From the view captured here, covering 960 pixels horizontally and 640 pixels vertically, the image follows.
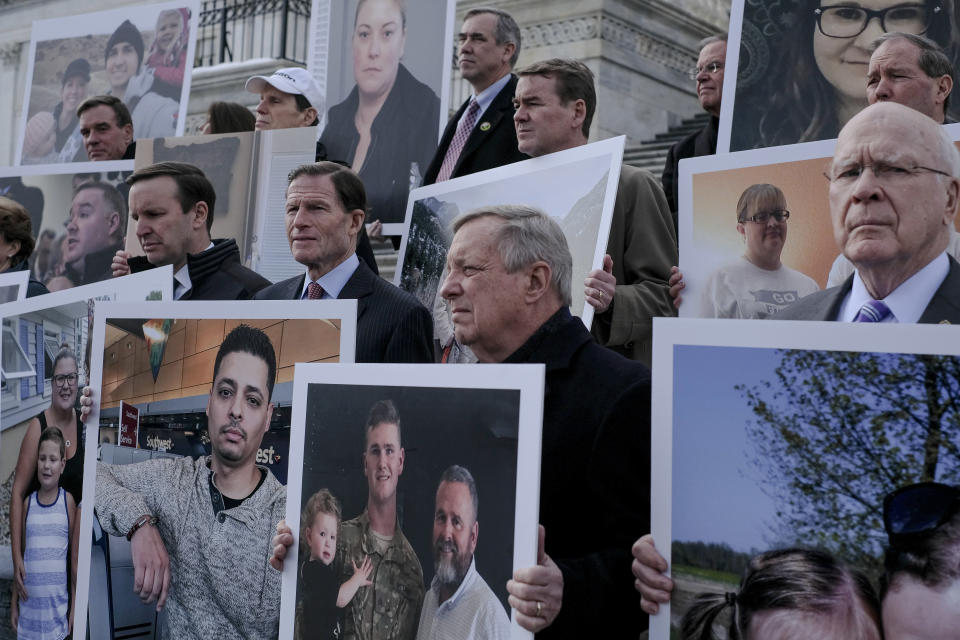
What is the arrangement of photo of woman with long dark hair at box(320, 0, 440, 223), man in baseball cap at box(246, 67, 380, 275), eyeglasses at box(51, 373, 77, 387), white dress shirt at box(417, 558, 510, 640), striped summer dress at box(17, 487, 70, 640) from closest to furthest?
white dress shirt at box(417, 558, 510, 640) → striped summer dress at box(17, 487, 70, 640) → eyeglasses at box(51, 373, 77, 387) → photo of woman with long dark hair at box(320, 0, 440, 223) → man in baseball cap at box(246, 67, 380, 275)

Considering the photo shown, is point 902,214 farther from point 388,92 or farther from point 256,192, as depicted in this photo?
point 388,92

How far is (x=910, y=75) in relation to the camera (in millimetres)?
3826

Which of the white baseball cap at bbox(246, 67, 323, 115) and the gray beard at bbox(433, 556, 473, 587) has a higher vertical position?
the white baseball cap at bbox(246, 67, 323, 115)

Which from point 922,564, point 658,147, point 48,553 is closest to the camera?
point 922,564

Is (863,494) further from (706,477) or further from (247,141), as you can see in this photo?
(247,141)

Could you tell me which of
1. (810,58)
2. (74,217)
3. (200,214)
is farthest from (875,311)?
(74,217)

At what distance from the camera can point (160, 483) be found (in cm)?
374

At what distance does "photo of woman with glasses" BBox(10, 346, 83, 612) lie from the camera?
4.25 metres

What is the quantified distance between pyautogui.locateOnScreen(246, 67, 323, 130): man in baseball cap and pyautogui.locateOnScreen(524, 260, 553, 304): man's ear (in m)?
3.32

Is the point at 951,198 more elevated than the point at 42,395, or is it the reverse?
the point at 951,198

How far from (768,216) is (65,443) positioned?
238 centimetres

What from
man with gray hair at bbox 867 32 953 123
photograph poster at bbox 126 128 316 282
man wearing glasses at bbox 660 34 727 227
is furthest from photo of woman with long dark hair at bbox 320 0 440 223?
man with gray hair at bbox 867 32 953 123

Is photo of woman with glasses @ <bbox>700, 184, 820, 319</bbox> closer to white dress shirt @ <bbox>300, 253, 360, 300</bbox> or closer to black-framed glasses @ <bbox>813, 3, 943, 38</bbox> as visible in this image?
black-framed glasses @ <bbox>813, 3, 943, 38</bbox>

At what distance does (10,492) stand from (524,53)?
725cm
